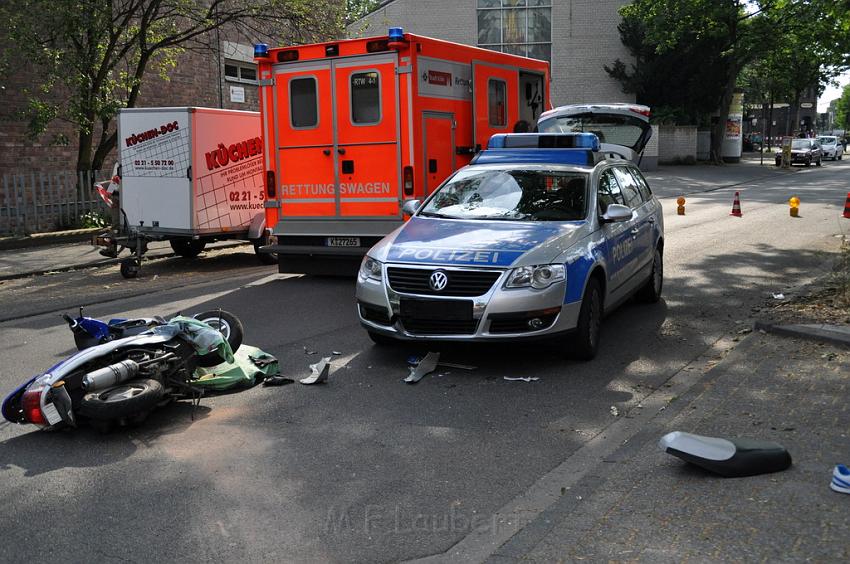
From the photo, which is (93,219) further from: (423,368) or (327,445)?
(327,445)

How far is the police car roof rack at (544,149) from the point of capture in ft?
28.1

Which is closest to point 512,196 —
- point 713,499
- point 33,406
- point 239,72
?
point 713,499

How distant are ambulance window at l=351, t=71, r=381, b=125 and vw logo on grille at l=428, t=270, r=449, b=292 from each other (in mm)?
4966

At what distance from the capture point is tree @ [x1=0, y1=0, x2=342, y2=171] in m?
16.7

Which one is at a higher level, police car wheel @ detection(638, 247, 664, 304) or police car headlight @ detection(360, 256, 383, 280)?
police car headlight @ detection(360, 256, 383, 280)

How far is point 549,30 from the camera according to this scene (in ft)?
153

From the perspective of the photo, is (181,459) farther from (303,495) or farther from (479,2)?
(479,2)

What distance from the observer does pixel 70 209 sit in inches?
706

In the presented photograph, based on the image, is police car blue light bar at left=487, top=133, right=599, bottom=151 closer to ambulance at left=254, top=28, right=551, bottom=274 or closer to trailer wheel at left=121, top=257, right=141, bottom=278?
ambulance at left=254, top=28, right=551, bottom=274

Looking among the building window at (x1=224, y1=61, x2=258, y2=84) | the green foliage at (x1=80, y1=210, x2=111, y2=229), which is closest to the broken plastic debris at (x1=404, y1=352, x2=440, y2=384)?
the green foliage at (x1=80, y1=210, x2=111, y2=229)

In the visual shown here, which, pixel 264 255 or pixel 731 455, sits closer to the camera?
pixel 731 455

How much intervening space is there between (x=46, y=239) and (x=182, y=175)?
4.92 metres

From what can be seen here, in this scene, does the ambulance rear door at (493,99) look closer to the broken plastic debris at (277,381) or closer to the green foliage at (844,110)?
the broken plastic debris at (277,381)

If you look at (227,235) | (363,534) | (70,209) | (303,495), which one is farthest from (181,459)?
(70,209)
